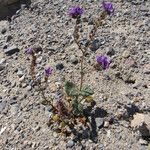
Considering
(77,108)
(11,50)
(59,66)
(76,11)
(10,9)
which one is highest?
(76,11)

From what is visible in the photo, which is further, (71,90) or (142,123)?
(71,90)

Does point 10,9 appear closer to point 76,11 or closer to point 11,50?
point 11,50

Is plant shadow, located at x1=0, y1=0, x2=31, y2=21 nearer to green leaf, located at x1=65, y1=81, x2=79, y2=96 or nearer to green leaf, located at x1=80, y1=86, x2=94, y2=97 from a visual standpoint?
green leaf, located at x1=65, y1=81, x2=79, y2=96

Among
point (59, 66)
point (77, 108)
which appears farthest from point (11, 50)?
point (77, 108)

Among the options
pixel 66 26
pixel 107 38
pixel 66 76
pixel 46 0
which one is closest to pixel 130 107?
pixel 66 76

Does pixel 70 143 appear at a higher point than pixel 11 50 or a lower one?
lower

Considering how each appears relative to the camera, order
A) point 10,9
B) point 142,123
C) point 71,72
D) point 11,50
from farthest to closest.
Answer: point 10,9, point 11,50, point 71,72, point 142,123

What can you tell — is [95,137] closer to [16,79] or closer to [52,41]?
[16,79]
